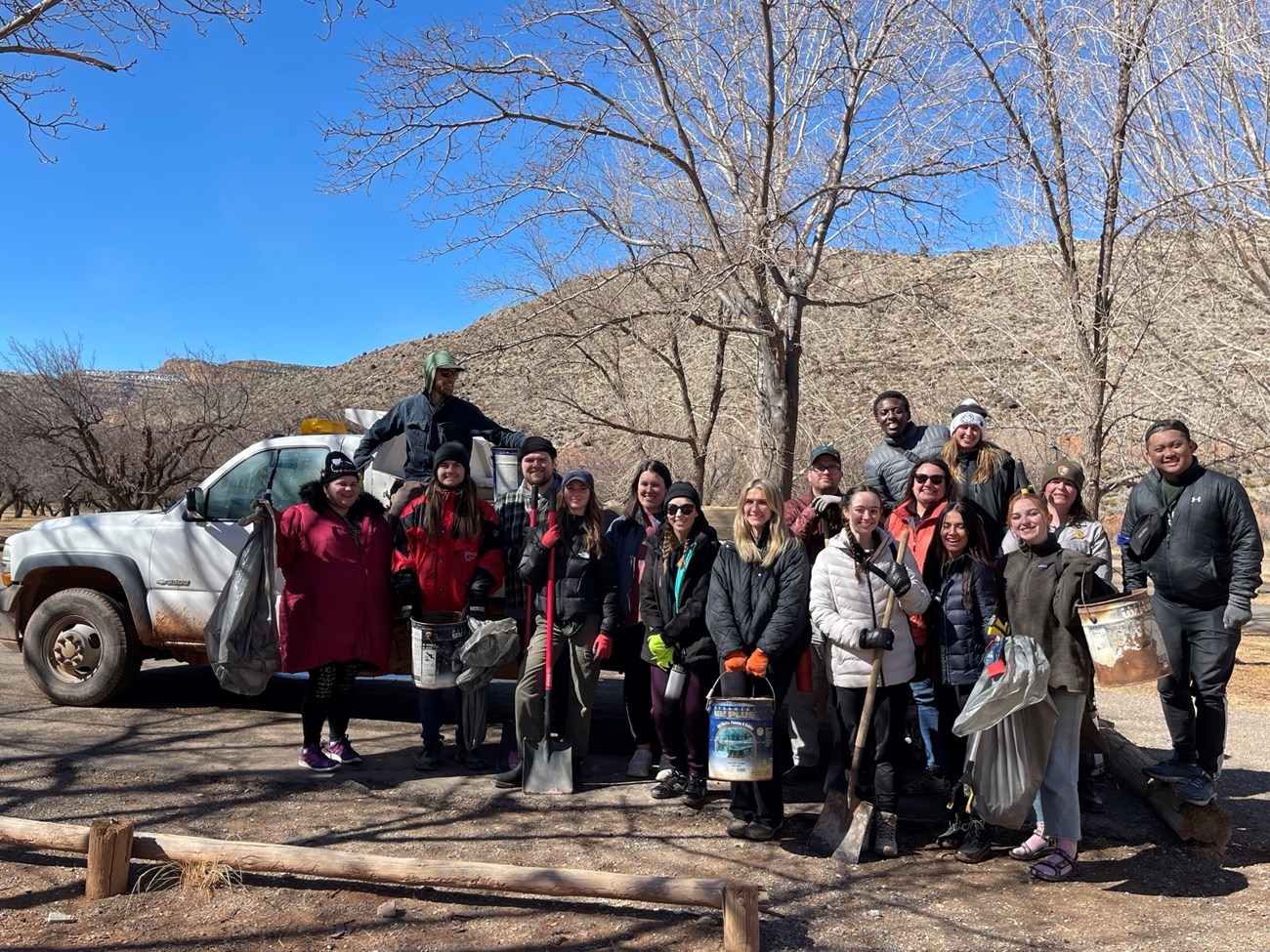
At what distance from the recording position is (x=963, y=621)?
16.3 feet

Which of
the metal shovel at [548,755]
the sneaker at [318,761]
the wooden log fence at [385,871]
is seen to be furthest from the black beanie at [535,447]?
the wooden log fence at [385,871]

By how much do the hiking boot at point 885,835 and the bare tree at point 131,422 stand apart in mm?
17404

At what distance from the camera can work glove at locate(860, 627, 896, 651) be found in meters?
4.77

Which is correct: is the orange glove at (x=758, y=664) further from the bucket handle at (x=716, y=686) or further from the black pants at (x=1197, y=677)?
the black pants at (x=1197, y=677)

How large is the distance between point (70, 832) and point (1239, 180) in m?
9.28

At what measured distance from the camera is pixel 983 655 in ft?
16.0

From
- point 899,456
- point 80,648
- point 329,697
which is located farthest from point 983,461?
point 80,648

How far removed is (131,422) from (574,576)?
2168cm

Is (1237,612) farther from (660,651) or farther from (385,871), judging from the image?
(385,871)

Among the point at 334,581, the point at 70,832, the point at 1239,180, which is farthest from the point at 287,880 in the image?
the point at 1239,180

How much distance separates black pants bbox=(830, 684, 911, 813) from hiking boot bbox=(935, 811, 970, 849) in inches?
10.8

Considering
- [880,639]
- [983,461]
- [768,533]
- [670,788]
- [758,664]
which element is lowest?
[670,788]

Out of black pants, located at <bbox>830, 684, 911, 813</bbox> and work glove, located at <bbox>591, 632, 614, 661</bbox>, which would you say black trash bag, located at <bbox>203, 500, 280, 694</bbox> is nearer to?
work glove, located at <bbox>591, 632, 614, 661</bbox>

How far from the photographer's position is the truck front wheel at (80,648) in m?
7.14
